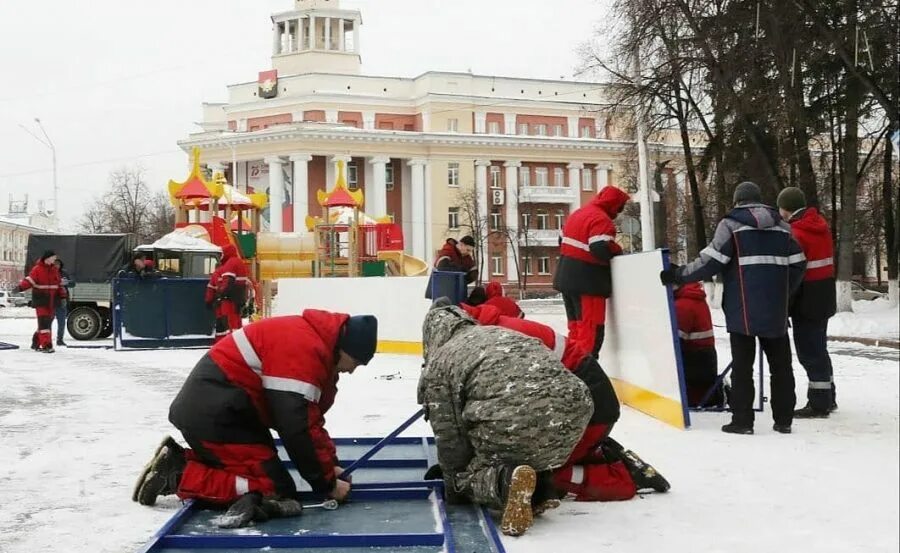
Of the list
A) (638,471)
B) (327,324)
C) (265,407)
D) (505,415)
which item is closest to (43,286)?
(265,407)

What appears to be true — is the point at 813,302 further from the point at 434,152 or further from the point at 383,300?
the point at 434,152

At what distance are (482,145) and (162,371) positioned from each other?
49913mm

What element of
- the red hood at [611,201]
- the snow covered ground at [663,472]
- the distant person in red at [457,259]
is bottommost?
the snow covered ground at [663,472]

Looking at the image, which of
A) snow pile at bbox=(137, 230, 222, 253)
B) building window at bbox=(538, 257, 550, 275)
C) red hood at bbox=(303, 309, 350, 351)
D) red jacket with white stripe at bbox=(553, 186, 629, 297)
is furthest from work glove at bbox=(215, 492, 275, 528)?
building window at bbox=(538, 257, 550, 275)

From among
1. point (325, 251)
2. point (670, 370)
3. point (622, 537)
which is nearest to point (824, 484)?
point (622, 537)

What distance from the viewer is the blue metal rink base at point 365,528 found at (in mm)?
3590

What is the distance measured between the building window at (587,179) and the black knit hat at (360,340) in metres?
58.5

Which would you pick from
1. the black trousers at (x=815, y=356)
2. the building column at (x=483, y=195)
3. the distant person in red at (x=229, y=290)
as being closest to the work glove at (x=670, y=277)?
the black trousers at (x=815, y=356)

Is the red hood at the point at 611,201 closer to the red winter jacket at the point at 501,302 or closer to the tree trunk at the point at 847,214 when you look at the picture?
the red winter jacket at the point at 501,302

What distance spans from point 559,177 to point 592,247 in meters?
55.2

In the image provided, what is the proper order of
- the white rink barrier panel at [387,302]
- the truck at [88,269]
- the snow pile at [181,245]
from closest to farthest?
1. the white rink barrier panel at [387,302]
2. the truck at [88,269]
3. the snow pile at [181,245]

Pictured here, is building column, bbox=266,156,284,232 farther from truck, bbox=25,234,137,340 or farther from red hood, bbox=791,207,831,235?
red hood, bbox=791,207,831,235

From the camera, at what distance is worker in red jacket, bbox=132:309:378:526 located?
400 centimetres

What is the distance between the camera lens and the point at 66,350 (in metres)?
15.7
